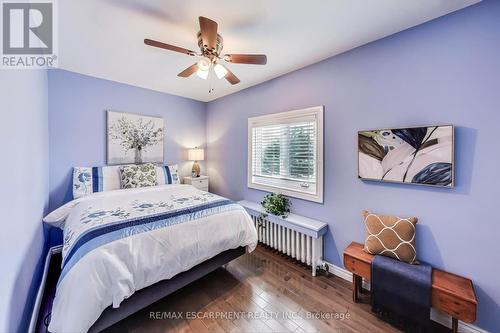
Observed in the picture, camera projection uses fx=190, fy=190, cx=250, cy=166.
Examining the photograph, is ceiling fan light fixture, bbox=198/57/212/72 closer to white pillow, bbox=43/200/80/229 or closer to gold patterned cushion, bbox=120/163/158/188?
gold patterned cushion, bbox=120/163/158/188

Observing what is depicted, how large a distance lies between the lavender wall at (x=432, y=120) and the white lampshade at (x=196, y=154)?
235cm

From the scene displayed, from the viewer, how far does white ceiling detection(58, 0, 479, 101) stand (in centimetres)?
147

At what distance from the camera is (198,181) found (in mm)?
3834

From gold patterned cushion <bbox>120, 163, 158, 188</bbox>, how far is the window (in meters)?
1.62

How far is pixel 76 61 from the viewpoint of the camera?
2.35 metres

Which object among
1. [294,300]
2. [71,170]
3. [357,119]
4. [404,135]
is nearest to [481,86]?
[404,135]

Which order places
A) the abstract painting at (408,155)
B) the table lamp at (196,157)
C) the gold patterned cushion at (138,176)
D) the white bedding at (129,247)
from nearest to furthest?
the white bedding at (129,247), the abstract painting at (408,155), the gold patterned cushion at (138,176), the table lamp at (196,157)

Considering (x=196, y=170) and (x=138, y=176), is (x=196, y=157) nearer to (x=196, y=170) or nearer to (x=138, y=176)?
(x=196, y=170)

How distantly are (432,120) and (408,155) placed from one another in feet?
1.09

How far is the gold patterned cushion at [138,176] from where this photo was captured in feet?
9.52

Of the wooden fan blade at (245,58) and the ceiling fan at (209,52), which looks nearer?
the ceiling fan at (209,52)

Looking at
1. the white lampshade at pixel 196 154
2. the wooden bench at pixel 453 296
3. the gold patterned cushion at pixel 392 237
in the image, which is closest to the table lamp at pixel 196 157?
the white lampshade at pixel 196 154

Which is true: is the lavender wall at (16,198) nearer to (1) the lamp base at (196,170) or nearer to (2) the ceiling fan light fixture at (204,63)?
(2) the ceiling fan light fixture at (204,63)

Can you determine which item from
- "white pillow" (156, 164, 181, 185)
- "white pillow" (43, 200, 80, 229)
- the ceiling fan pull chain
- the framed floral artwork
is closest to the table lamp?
"white pillow" (156, 164, 181, 185)
